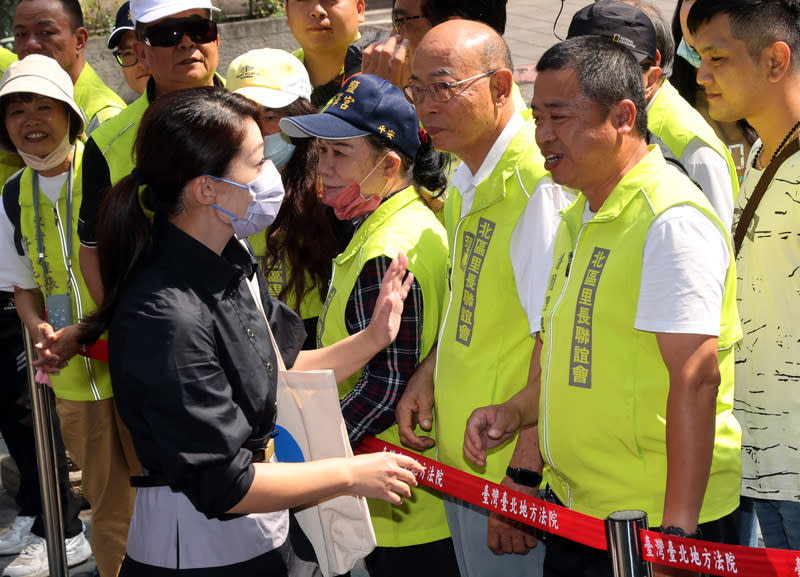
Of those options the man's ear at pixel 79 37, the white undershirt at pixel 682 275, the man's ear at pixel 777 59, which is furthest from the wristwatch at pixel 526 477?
the man's ear at pixel 79 37

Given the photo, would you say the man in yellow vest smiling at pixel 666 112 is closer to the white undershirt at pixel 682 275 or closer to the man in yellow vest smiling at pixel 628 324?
the man in yellow vest smiling at pixel 628 324

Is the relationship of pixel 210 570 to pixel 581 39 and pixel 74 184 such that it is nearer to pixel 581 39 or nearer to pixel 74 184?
pixel 581 39

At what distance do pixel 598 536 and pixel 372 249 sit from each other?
1196 millimetres

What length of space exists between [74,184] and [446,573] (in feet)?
8.29

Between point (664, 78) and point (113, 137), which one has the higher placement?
Answer: point (664, 78)

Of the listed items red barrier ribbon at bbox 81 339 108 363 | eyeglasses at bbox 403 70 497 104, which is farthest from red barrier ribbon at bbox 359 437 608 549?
red barrier ribbon at bbox 81 339 108 363

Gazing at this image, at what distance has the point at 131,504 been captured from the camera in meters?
4.57

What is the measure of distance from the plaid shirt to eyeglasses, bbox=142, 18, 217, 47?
1940mm

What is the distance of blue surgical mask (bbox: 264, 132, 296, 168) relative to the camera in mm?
4121

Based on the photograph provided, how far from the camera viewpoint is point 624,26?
3947 mm

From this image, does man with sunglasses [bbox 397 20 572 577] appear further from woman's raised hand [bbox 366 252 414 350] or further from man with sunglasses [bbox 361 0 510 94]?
man with sunglasses [bbox 361 0 510 94]

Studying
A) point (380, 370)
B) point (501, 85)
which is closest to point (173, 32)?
point (501, 85)

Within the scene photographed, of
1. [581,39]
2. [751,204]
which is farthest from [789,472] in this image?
[581,39]

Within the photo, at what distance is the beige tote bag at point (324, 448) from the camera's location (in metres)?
2.83
